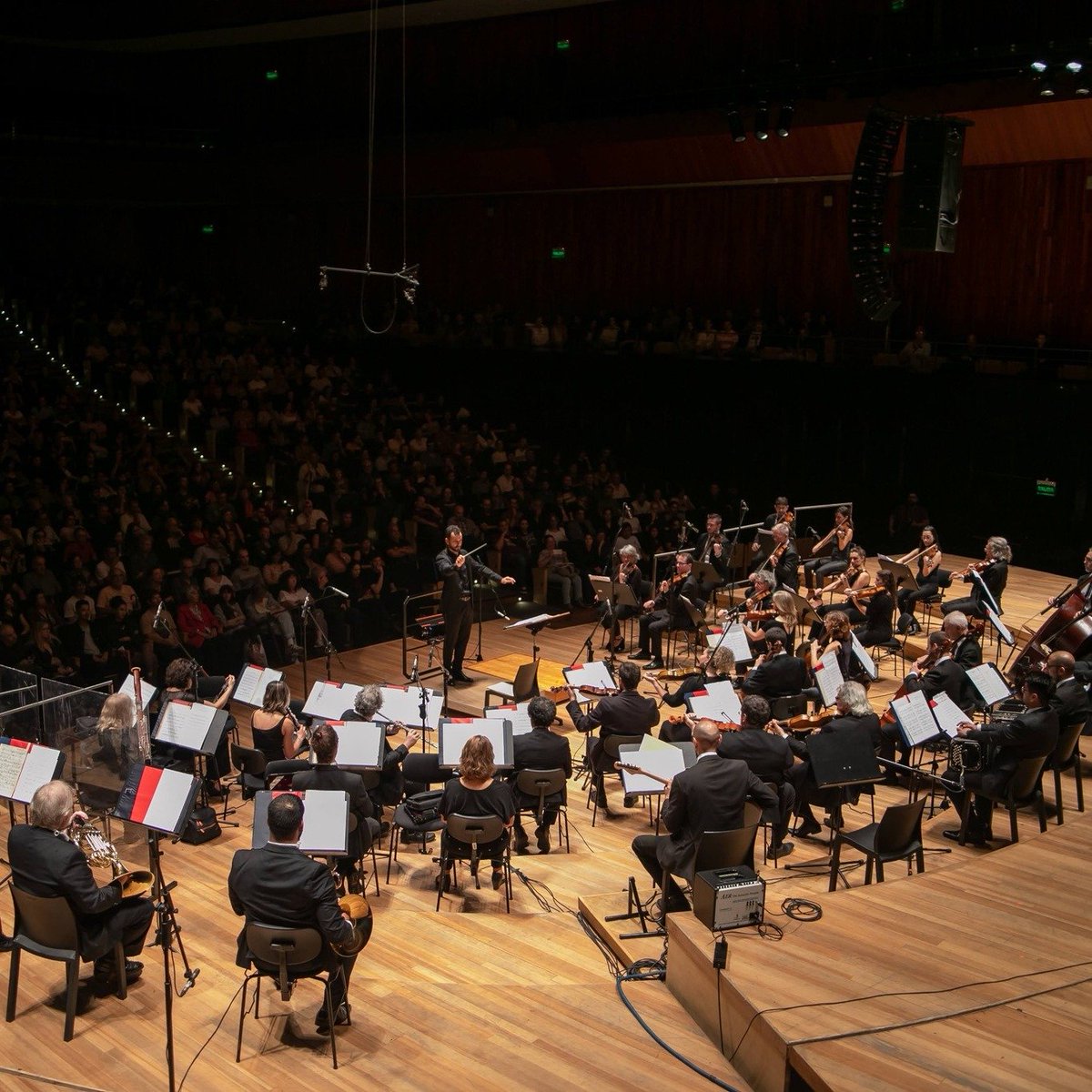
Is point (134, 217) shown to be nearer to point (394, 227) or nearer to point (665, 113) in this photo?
point (394, 227)

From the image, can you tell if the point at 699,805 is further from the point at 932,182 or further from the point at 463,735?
the point at 932,182

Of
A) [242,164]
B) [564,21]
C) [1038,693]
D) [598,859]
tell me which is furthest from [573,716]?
[242,164]

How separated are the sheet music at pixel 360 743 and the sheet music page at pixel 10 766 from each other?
1.72 metres

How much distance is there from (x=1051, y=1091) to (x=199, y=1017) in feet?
12.4

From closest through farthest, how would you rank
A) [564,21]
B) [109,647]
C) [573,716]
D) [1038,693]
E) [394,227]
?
[1038,693] < [573,716] < [109,647] < [564,21] < [394,227]

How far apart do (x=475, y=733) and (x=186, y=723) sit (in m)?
1.92

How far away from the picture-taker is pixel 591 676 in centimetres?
916

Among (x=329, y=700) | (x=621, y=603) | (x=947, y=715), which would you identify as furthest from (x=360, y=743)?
(x=621, y=603)

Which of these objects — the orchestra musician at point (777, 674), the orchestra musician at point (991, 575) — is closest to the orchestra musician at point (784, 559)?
the orchestra musician at point (991, 575)

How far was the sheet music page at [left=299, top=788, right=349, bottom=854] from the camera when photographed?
19.9ft

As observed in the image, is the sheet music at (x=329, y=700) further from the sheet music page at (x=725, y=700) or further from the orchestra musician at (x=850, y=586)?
the orchestra musician at (x=850, y=586)

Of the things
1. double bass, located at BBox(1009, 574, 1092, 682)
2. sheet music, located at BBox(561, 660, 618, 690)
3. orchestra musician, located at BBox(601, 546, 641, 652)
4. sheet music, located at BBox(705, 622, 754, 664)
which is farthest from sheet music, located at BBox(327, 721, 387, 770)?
double bass, located at BBox(1009, 574, 1092, 682)

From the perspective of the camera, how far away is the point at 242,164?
21641 mm

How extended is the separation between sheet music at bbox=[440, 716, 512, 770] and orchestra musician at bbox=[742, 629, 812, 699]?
7.63 ft
